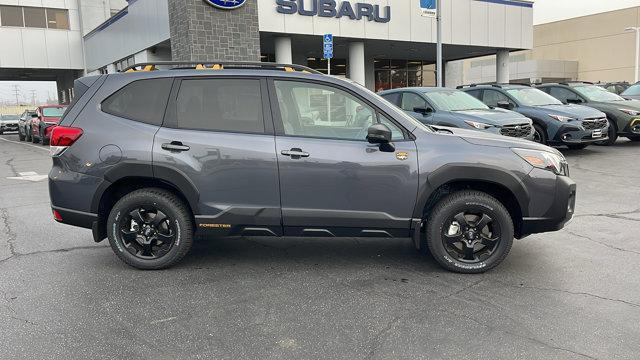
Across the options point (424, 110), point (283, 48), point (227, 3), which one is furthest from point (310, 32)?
point (424, 110)

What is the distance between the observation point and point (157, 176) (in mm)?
4305

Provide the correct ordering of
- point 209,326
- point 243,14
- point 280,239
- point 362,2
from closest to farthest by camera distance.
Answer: point 209,326 < point 280,239 < point 243,14 < point 362,2

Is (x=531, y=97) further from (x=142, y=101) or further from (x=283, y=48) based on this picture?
(x=283, y=48)

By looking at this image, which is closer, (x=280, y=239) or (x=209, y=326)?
(x=209, y=326)

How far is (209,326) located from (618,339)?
2.65 meters

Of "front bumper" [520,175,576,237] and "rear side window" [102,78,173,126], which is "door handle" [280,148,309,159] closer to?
"rear side window" [102,78,173,126]

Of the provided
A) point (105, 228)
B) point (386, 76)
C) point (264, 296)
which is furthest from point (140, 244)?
point (386, 76)

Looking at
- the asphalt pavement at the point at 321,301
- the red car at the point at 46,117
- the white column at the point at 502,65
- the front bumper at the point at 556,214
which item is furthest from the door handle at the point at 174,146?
the white column at the point at 502,65

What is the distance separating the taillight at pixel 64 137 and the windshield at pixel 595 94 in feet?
43.5

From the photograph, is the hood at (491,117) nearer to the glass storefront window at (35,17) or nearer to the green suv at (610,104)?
the green suv at (610,104)

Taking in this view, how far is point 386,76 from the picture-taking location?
3294 centimetres

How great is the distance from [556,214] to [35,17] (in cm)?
3585

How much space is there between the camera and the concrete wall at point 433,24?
20109 millimetres

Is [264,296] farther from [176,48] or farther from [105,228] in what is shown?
[176,48]
